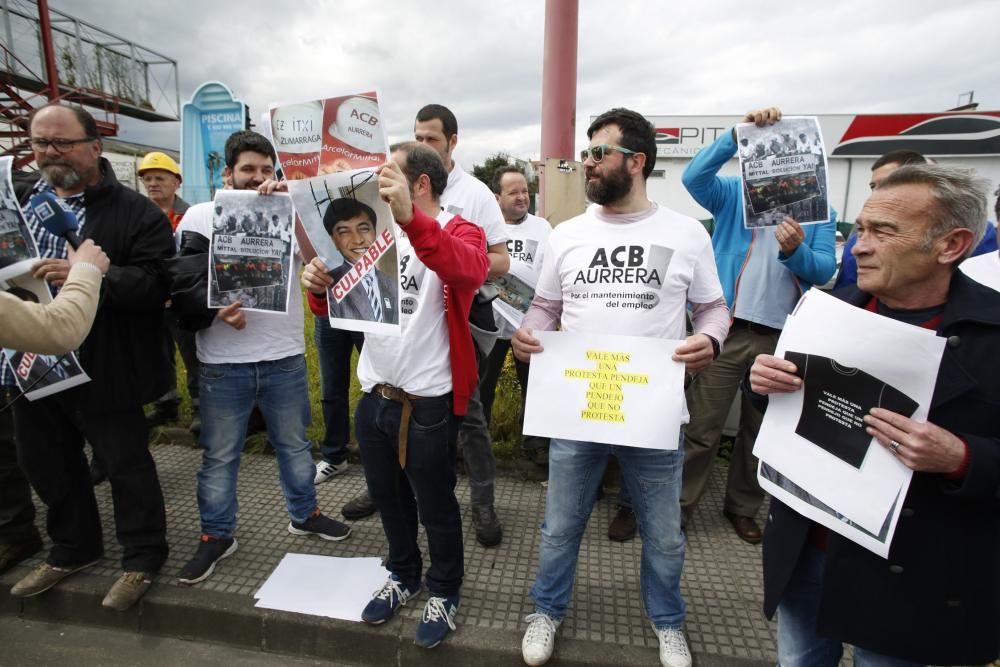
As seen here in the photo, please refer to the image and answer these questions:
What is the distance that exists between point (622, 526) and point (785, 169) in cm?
206

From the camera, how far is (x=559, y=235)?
7.48 ft

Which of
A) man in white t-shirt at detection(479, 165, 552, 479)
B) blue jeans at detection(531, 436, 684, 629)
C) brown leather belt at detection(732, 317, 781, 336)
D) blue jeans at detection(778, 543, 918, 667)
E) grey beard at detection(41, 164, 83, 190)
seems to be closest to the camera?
blue jeans at detection(778, 543, 918, 667)

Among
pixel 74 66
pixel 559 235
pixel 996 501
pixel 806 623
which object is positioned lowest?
pixel 806 623

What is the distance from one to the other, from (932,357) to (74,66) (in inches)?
668

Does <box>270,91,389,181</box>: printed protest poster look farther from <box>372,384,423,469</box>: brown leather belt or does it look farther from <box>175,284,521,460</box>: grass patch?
<box>175,284,521,460</box>: grass patch

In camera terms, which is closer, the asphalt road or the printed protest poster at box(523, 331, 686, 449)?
the printed protest poster at box(523, 331, 686, 449)

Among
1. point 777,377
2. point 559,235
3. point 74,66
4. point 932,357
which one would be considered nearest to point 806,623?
point 777,377

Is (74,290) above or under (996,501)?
above

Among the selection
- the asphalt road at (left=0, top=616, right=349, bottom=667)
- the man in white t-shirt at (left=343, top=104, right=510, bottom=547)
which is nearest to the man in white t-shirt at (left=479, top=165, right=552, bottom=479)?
the man in white t-shirt at (left=343, top=104, right=510, bottom=547)

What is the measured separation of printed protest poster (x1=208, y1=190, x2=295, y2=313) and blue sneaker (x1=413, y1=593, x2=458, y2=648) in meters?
1.48

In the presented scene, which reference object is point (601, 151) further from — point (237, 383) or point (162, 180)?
point (162, 180)

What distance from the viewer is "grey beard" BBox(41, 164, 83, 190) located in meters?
2.41

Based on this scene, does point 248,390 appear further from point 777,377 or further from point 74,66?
point 74,66

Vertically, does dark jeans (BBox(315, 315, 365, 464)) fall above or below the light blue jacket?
below
